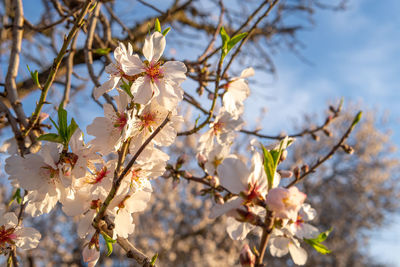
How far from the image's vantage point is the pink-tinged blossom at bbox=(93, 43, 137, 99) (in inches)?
27.3

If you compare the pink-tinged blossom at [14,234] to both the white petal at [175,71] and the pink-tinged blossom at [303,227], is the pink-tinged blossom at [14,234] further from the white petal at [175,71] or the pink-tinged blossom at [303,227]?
the pink-tinged blossom at [303,227]

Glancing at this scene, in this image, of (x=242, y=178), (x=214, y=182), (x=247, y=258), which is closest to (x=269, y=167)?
(x=242, y=178)

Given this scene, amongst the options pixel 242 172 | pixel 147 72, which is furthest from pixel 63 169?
pixel 242 172

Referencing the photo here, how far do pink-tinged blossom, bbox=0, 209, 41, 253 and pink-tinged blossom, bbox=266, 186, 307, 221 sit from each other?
72cm

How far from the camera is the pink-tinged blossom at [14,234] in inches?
33.5

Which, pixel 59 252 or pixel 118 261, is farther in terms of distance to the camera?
pixel 118 261

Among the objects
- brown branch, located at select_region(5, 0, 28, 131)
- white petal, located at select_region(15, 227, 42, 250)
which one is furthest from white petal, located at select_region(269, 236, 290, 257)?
brown branch, located at select_region(5, 0, 28, 131)

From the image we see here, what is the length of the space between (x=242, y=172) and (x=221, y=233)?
26.6 ft

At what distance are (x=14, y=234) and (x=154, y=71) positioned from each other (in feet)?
2.03

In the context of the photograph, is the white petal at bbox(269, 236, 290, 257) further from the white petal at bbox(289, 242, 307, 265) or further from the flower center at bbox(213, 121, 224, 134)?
the flower center at bbox(213, 121, 224, 134)

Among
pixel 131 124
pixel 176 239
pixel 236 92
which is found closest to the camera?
pixel 131 124

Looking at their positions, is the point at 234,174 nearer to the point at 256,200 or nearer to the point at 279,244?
the point at 256,200

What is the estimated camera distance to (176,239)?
25.7ft

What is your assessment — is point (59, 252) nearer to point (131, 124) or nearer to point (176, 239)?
point (176, 239)
